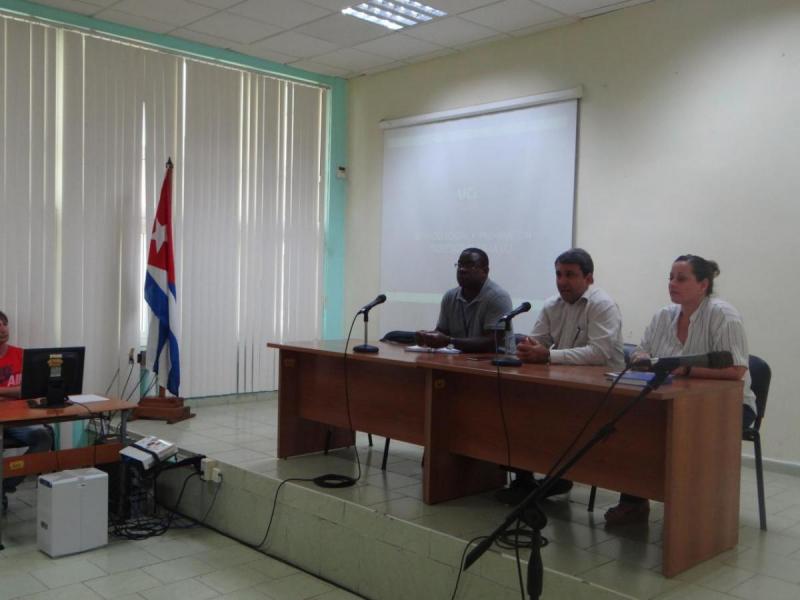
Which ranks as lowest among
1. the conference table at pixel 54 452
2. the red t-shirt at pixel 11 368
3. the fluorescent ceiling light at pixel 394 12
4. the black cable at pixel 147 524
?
the black cable at pixel 147 524

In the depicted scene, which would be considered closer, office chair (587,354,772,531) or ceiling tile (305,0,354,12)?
office chair (587,354,772,531)

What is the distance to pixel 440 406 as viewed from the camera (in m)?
3.14

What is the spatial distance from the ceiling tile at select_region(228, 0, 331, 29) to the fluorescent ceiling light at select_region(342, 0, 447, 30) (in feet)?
0.76

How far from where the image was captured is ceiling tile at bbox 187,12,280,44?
5039 millimetres

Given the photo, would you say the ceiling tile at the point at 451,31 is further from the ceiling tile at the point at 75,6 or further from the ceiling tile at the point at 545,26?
the ceiling tile at the point at 75,6

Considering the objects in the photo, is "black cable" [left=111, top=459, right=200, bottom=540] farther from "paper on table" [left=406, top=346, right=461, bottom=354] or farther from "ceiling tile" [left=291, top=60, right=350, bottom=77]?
"ceiling tile" [left=291, top=60, right=350, bottom=77]

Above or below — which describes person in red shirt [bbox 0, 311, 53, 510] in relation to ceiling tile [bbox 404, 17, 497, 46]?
below

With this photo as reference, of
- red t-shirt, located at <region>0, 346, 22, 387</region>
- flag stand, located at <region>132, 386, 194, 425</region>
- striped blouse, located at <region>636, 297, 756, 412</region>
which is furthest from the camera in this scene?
flag stand, located at <region>132, 386, 194, 425</region>

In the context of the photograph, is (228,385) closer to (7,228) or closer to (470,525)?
(7,228)

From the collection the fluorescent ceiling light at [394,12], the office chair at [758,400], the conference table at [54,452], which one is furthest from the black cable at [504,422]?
the fluorescent ceiling light at [394,12]

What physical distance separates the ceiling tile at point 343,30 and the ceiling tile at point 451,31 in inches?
10.1

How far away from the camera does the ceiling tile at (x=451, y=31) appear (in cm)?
504

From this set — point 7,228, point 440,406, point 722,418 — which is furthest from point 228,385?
point 722,418

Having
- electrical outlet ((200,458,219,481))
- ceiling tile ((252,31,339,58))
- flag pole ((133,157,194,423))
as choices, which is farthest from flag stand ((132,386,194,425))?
ceiling tile ((252,31,339,58))
